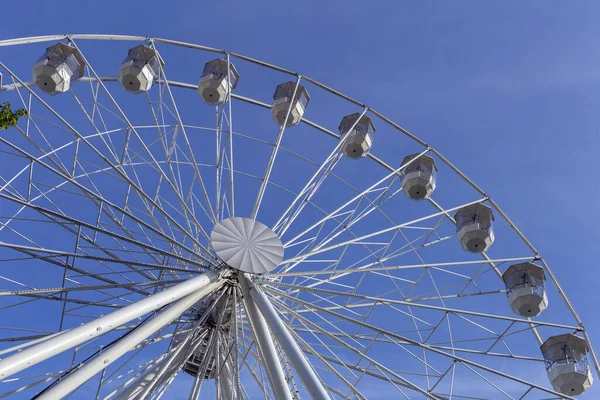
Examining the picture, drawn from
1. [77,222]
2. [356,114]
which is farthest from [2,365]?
[356,114]

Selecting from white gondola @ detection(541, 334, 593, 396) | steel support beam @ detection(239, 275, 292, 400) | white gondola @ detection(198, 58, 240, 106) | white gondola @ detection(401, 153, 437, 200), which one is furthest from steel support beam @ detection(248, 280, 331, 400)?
white gondola @ detection(541, 334, 593, 396)

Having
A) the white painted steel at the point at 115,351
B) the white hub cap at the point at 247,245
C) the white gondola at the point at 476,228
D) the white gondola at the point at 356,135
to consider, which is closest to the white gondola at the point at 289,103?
the white gondola at the point at 356,135

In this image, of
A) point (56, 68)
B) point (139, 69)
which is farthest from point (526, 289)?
point (56, 68)

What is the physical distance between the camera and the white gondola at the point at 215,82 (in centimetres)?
2059

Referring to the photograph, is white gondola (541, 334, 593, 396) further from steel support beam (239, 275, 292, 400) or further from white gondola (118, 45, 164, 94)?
white gondola (118, 45, 164, 94)

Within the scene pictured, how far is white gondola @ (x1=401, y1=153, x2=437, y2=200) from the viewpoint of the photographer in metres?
21.8

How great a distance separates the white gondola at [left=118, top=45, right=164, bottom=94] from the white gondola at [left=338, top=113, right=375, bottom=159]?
5976 millimetres

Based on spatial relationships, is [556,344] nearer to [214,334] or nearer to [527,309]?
[527,309]

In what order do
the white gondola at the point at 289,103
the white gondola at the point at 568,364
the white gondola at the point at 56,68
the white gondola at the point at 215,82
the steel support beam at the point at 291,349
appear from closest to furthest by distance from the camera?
the steel support beam at the point at 291,349, the white gondola at the point at 56,68, the white gondola at the point at 568,364, the white gondola at the point at 215,82, the white gondola at the point at 289,103

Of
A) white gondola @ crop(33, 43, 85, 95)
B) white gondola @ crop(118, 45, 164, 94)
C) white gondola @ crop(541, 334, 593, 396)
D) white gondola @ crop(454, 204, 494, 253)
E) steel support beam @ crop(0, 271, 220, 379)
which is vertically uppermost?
white gondola @ crop(118, 45, 164, 94)

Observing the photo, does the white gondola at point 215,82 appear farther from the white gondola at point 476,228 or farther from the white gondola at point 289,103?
the white gondola at point 476,228

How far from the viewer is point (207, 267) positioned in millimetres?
15211

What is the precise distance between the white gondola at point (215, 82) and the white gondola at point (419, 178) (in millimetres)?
6079

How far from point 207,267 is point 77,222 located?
312 cm
